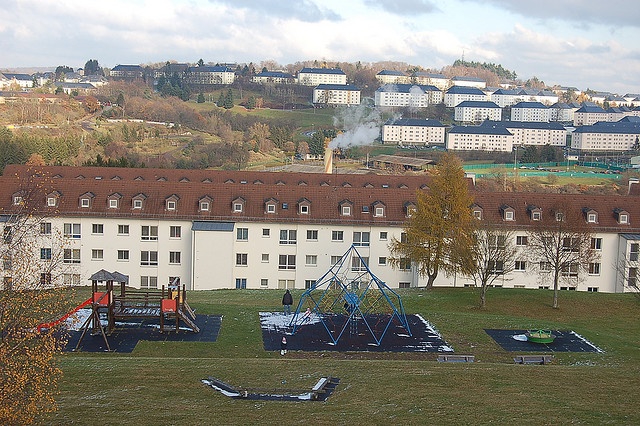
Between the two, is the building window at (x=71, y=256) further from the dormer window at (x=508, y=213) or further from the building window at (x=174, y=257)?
the dormer window at (x=508, y=213)

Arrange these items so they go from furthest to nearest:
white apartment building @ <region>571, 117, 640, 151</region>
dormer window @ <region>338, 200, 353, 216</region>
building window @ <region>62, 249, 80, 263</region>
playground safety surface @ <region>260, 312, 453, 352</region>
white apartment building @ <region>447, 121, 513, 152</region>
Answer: white apartment building @ <region>571, 117, 640, 151</region>, white apartment building @ <region>447, 121, 513, 152</region>, dormer window @ <region>338, 200, 353, 216</region>, building window @ <region>62, 249, 80, 263</region>, playground safety surface @ <region>260, 312, 453, 352</region>

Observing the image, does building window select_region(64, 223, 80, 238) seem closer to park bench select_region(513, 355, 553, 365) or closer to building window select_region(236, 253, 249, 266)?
building window select_region(236, 253, 249, 266)

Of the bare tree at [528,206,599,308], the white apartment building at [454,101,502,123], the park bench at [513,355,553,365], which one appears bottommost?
the park bench at [513,355,553,365]

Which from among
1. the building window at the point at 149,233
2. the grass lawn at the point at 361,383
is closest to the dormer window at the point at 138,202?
the building window at the point at 149,233

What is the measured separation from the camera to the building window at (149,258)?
4431 cm

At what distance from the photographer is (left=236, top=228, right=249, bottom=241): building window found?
1762 inches

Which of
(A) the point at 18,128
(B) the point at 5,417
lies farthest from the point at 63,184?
(A) the point at 18,128

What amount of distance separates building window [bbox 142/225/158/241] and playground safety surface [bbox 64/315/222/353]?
16388mm

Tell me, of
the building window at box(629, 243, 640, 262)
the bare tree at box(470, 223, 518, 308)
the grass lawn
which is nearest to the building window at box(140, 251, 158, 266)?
the grass lawn

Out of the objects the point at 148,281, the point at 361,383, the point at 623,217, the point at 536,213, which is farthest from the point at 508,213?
the point at 361,383

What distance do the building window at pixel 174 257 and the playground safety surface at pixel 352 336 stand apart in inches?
599

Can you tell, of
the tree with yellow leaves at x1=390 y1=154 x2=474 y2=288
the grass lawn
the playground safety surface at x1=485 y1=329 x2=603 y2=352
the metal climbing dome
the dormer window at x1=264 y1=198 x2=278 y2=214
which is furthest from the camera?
the dormer window at x1=264 y1=198 x2=278 y2=214

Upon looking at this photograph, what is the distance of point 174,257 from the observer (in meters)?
44.2

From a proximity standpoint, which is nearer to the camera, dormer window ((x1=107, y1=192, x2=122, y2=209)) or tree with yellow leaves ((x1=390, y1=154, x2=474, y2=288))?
tree with yellow leaves ((x1=390, y1=154, x2=474, y2=288))
